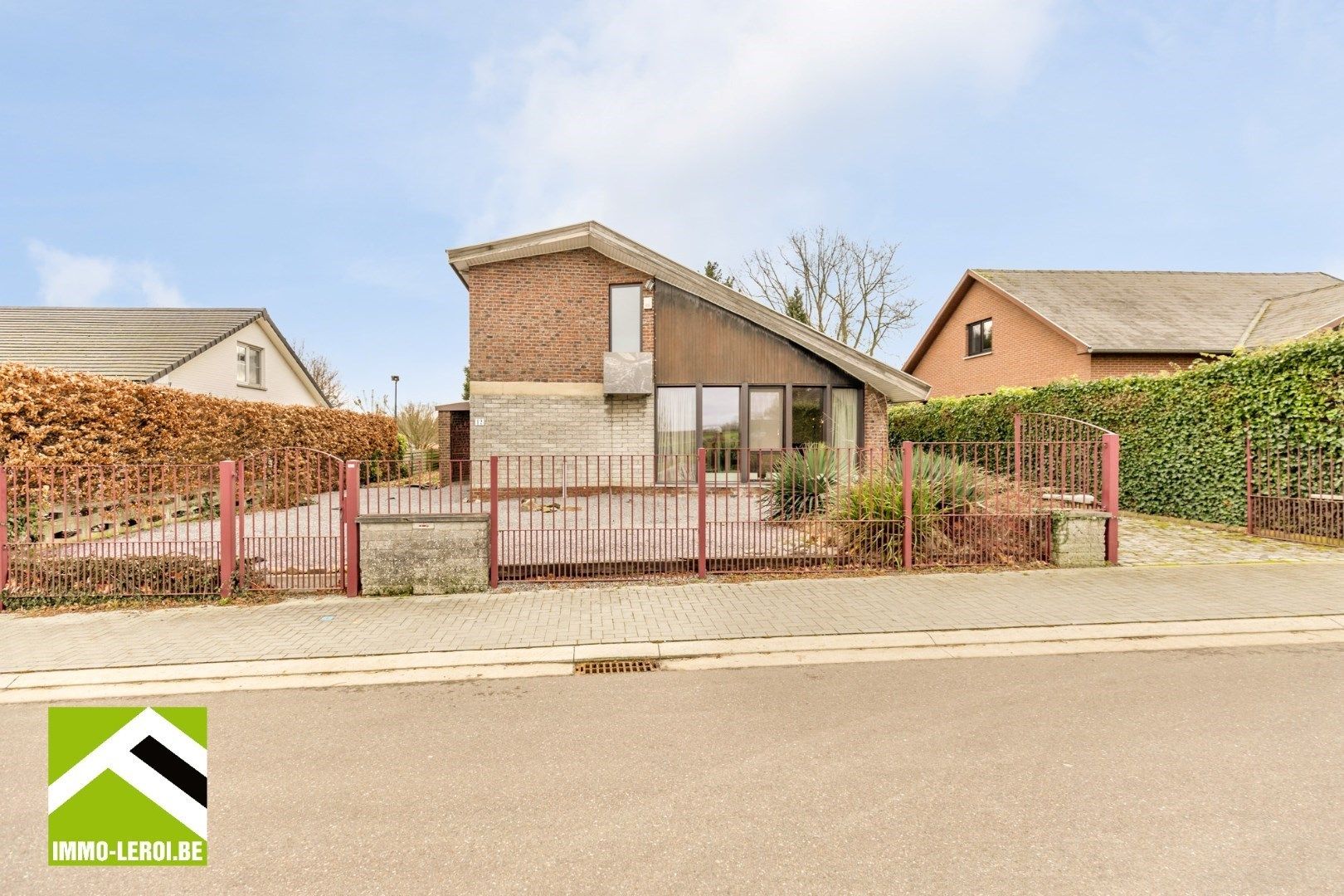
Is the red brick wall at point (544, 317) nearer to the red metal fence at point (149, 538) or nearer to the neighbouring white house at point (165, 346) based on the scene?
the red metal fence at point (149, 538)

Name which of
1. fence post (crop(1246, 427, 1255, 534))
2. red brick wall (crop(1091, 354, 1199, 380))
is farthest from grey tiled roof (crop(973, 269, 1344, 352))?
fence post (crop(1246, 427, 1255, 534))

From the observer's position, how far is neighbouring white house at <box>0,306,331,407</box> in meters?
16.6

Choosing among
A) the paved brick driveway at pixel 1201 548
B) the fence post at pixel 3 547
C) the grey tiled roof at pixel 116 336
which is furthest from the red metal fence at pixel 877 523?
the grey tiled roof at pixel 116 336

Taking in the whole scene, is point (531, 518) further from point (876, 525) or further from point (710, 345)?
point (710, 345)

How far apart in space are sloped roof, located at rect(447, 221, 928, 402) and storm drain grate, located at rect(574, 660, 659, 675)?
419 inches

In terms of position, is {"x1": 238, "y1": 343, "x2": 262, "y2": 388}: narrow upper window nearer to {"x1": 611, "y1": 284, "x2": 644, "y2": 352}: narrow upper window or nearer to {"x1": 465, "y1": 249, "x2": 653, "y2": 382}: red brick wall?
{"x1": 465, "y1": 249, "x2": 653, "y2": 382}: red brick wall

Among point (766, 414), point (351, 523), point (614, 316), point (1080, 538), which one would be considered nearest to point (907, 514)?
point (1080, 538)

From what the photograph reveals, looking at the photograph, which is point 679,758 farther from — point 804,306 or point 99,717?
point 804,306

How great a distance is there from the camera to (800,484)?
907 centimetres

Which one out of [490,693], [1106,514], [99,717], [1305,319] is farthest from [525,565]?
[1305,319]

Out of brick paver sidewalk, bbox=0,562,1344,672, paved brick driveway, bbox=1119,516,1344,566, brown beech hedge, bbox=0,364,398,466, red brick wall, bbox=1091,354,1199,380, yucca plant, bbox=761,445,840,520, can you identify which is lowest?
brick paver sidewalk, bbox=0,562,1344,672

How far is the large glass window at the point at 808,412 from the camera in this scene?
14797 millimetres

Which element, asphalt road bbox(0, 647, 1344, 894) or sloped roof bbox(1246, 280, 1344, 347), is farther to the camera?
sloped roof bbox(1246, 280, 1344, 347)

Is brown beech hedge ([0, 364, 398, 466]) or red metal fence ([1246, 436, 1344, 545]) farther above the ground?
brown beech hedge ([0, 364, 398, 466])
